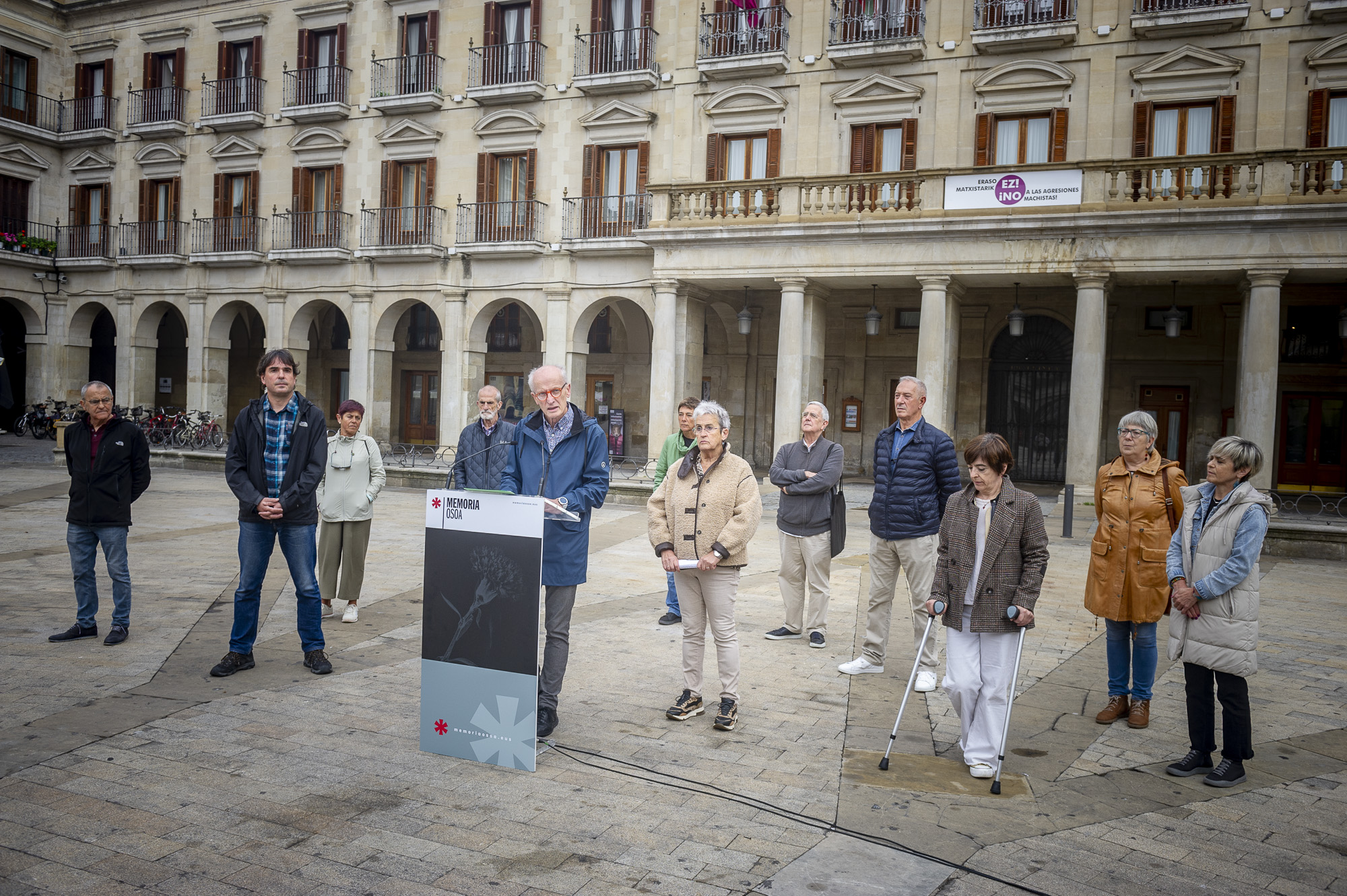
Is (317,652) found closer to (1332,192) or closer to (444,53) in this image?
(1332,192)

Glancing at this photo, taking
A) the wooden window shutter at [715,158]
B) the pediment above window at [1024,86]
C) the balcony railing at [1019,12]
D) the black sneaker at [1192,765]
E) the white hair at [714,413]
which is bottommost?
the black sneaker at [1192,765]

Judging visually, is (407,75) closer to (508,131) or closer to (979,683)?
(508,131)

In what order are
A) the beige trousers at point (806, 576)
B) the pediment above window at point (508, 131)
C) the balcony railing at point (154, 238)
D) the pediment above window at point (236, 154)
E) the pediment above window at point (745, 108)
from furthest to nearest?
the balcony railing at point (154, 238) → the pediment above window at point (236, 154) → the pediment above window at point (508, 131) → the pediment above window at point (745, 108) → the beige trousers at point (806, 576)

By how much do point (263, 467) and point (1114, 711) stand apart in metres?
5.63

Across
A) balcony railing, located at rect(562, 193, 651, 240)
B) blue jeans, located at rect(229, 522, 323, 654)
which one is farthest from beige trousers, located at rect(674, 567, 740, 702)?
balcony railing, located at rect(562, 193, 651, 240)

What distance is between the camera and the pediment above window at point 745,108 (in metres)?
22.1

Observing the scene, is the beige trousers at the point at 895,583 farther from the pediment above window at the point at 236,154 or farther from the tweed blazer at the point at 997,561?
the pediment above window at the point at 236,154

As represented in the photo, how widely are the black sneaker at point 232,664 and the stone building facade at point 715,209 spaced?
14571 millimetres

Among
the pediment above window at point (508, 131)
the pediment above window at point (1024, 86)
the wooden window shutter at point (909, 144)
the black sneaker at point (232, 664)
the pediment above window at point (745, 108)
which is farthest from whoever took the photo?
the pediment above window at point (508, 131)

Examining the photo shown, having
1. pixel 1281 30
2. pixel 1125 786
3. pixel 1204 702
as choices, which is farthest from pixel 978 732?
pixel 1281 30

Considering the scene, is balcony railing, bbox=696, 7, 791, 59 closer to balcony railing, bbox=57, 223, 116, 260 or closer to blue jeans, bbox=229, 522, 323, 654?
blue jeans, bbox=229, 522, 323, 654

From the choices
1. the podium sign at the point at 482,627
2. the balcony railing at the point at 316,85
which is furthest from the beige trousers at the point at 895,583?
the balcony railing at the point at 316,85

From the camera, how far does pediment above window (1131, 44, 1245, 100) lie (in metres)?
18.8

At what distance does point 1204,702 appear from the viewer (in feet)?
16.6
